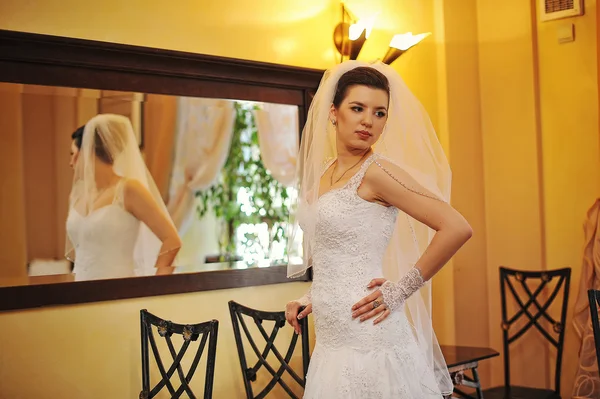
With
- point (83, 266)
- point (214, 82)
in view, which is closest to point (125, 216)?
point (83, 266)

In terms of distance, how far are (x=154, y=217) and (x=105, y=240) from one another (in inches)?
10.6

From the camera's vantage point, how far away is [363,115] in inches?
94.3

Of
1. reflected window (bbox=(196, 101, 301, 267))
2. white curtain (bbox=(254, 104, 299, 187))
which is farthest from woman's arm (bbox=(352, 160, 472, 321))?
white curtain (bbox=(254, 104, 299, 187))

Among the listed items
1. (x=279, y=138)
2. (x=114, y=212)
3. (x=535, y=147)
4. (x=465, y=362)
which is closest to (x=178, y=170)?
(x=114, y=212)

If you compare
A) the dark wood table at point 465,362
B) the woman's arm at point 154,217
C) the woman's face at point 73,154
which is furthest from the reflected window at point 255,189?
the dark wood table at point 465,362

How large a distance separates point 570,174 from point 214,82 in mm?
2172

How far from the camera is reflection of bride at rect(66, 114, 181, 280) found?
3115mm

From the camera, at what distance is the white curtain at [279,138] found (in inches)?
149

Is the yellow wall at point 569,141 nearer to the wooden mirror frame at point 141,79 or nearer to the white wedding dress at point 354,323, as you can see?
the wooden mirror frame at point 141,79

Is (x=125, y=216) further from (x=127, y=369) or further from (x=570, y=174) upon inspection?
(x=570, y=174)

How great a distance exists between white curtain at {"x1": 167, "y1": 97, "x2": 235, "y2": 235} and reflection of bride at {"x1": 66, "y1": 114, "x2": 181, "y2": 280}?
0.32 feet

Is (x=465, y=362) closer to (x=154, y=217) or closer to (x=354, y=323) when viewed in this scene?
(x=354, y=323)

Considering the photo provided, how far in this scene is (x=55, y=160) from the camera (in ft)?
10.0

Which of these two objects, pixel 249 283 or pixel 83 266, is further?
pixel 249 283
